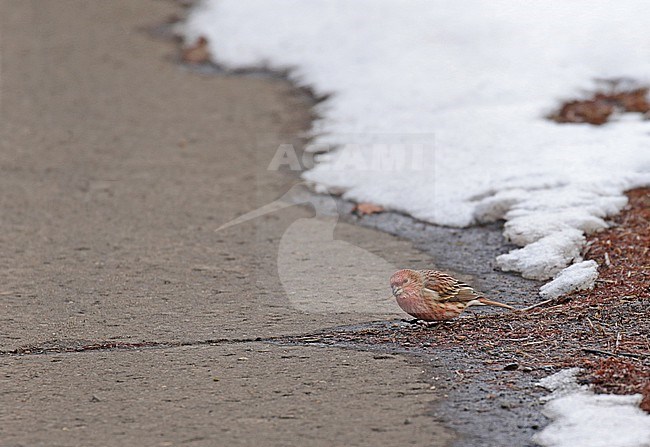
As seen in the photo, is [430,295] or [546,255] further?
[546,255]

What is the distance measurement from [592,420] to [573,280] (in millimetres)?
1774

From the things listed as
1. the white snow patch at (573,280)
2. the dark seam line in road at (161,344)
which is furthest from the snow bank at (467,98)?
the dark seam line in road at (161,344)

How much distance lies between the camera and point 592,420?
3.97 m

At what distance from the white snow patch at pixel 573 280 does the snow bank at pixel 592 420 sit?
4.47 feet

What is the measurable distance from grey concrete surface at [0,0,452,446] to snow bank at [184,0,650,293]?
66 centimetres

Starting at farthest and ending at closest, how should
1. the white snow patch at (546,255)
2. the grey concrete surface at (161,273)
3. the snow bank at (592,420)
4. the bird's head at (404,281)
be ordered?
the white snow patch at (546,255)
the bird's head at (404,281)
the grey concrete surface at (161,273)
the snow bank at (592,420)

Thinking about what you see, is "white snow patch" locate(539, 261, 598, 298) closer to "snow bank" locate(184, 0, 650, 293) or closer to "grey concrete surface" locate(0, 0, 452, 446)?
"snow bank" locate(184, 0, 650, 293)

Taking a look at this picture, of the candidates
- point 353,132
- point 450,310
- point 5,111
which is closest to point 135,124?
point 5,111

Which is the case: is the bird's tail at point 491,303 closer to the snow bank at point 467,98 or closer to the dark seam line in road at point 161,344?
the snow bank at point 467,98

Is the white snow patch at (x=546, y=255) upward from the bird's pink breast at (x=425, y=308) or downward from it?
upward

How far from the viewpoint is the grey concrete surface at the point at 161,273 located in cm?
420

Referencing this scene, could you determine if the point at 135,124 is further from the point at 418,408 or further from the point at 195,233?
the point at 418,408

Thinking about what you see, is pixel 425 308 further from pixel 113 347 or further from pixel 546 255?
pixel 113 347

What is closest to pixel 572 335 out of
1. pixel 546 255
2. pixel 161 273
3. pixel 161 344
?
pixel 546 255
